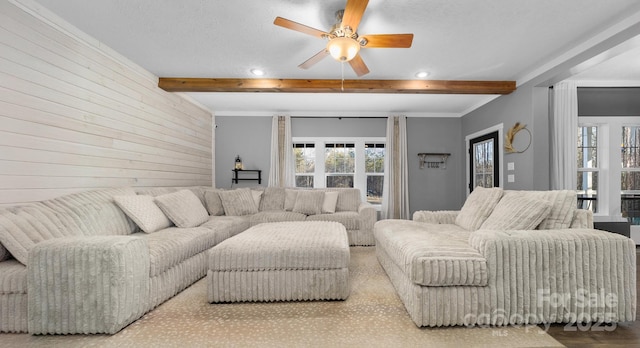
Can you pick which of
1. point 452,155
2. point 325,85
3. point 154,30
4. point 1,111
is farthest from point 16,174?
point 452,155

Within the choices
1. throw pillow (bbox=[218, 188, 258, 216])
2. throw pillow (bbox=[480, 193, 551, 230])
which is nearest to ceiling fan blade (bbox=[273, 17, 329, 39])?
throw pillow (bbox=[480, 193, 551, 230])

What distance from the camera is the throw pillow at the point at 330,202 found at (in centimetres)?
433

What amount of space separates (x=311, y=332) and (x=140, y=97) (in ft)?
11.1

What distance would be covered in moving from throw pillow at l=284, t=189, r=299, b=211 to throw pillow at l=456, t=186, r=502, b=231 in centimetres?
254

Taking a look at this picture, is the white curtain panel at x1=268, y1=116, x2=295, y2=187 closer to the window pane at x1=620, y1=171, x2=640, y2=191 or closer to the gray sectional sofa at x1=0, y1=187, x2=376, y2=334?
the gray sectional sofa at x1=0, y1=187, x2=376, y2=334

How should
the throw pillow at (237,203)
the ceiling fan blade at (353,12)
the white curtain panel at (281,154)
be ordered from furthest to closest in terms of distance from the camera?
1. the white curtain panel at (281,154)
2. the throw pillow at (237,203)
3. the ceiling fan blade at (353,12)

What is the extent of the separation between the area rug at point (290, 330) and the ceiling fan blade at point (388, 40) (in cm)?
209

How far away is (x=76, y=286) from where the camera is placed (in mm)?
1608

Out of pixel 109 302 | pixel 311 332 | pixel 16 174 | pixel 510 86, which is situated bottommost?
pixel 311 332

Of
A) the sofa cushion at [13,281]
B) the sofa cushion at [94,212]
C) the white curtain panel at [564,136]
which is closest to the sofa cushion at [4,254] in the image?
the sofa cushion at [13,281]

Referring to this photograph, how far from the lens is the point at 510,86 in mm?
3816

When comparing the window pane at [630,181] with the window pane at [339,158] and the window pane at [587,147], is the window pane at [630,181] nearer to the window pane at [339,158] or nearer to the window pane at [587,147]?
the window pane at [587,147]

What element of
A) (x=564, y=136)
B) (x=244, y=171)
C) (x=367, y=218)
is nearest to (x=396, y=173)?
(x=367, y=218)

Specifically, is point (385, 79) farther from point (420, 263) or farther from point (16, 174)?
point (16, 174)
